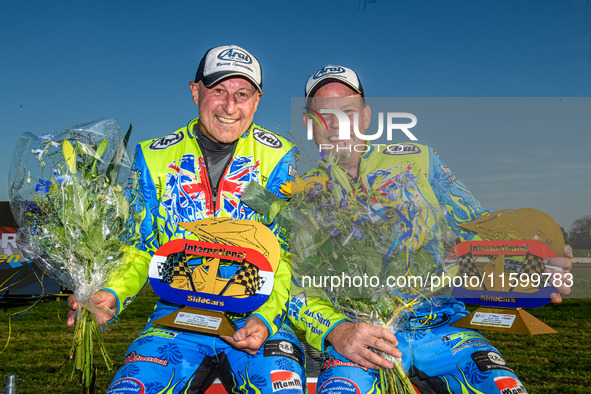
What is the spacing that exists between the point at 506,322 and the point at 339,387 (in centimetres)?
78

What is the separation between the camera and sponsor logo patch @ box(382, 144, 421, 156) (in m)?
2.28

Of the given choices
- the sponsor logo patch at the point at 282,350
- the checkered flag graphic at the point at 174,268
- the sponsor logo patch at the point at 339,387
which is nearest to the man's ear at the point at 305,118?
the checkered flag graphic at the point at 174,268

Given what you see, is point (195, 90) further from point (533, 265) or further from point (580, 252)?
point (580, 252)

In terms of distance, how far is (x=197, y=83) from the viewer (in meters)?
2.89

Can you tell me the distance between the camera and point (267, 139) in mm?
2877

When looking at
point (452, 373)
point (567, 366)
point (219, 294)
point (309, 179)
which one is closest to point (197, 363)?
point (219, 294)

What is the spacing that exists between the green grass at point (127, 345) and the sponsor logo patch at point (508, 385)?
3.35 m

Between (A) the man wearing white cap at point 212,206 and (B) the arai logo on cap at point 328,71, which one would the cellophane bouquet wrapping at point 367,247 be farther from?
(B) the arai logo on cap at point 328,71

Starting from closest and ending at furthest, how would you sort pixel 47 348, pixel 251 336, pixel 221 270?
pixel 251 336, pixel 221 270, pixel 47 348

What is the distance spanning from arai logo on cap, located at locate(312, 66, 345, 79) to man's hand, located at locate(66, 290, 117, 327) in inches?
67.0

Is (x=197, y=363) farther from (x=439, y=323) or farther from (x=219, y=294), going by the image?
(x=439, y=323)

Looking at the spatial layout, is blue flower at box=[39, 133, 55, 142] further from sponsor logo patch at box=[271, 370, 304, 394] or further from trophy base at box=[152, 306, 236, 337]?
sponsor logo patch at box=[271, 370, 304, 394]

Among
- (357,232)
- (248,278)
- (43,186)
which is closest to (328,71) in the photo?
(357,232)

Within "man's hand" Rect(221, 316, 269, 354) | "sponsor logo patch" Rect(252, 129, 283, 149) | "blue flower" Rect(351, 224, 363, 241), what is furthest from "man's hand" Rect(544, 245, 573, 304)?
"sponsor logo patch" Rect(252, 129, 283, 149)
